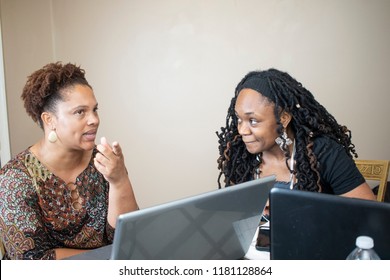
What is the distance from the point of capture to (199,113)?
3520mm

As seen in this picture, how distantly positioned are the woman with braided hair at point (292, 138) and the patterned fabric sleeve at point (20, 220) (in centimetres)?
91

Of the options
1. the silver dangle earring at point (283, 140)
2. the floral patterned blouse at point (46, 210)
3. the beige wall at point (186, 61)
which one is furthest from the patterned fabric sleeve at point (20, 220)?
the beige wall at point (186, 61)

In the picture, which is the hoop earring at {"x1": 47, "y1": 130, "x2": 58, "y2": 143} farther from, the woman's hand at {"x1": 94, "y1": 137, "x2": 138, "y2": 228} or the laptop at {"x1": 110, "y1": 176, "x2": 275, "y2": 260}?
the laptop at {"x1": 110, "y1": 176, "x2": 275, "y2": 260}

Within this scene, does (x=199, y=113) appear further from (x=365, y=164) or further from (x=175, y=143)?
(x=365, y=164)

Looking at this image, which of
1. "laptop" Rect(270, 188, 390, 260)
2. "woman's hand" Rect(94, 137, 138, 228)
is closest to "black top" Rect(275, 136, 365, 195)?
"woman's hand" Rect(94, 137, 138, 228)

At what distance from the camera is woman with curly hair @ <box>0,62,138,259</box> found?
1.70m

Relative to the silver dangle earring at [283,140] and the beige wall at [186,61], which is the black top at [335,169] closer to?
the silver dangle earring at [283,140]

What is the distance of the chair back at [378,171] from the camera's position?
2338mm

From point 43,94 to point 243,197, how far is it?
1027mm

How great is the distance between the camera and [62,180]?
184 centimetres

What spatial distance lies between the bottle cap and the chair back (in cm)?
151

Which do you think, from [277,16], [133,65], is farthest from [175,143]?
[277,16]

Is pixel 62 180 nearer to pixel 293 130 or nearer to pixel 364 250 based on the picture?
pixel 293 130
